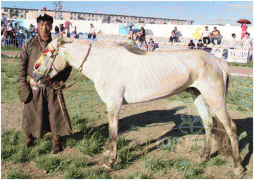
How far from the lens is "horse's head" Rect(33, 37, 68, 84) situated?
361 centimetres

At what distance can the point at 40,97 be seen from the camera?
4184mm

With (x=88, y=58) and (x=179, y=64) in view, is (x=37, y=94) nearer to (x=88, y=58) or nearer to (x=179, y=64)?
(x=88, y=58)

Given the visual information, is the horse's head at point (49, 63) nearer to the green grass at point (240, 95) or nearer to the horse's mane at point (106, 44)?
the horse's mane at point (106, 44)

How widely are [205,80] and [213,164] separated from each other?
1.38m

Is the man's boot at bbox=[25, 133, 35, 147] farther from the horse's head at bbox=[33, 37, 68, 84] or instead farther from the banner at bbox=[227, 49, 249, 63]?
the banner at bbox=[227, 49, 249, 63]

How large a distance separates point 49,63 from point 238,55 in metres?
16.7

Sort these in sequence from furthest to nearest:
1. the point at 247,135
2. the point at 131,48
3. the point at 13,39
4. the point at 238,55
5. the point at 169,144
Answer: the point at 13,39
the point at 238,55
the point at 247,135
the point at 169,144
the point at 131,48

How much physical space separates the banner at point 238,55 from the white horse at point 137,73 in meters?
15.3

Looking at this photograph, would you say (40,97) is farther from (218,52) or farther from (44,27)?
(218,52)

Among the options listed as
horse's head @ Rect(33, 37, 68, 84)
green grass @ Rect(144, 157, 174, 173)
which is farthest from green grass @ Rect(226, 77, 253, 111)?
horse's head @ Rect(33, 37, 68, 84)

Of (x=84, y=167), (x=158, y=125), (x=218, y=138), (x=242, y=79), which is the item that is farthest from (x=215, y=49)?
(x=84, y=167)

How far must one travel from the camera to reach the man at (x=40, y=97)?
13.5 ft

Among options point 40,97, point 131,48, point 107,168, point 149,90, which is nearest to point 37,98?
point 40,97

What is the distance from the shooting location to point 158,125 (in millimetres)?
5812
